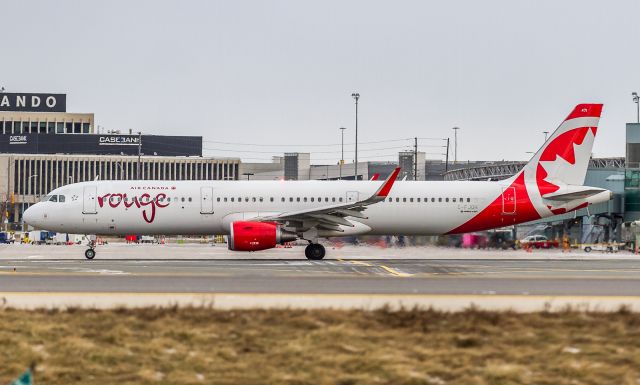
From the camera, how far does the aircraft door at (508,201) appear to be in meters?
45.0

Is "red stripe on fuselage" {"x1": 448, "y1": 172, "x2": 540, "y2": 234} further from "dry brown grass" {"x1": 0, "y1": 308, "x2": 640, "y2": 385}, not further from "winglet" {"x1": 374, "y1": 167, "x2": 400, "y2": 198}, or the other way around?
"dry brown grass" {"x1": 0, "y1": 308, "x2": 640, "y2": 385}

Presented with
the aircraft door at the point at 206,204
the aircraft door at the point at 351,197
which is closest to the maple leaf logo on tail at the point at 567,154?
the aircraft door at the point at 351,197

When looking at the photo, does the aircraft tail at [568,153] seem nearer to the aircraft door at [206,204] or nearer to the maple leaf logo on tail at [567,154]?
the maple leaf logo on tail at [567,154]

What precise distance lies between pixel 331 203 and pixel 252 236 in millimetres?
5314

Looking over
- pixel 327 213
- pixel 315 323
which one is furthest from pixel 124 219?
pixel 315 323

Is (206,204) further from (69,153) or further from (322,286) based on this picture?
(69,153)

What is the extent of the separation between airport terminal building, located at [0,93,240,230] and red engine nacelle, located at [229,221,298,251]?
117308 millimetres

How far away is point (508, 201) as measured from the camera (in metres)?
45.0

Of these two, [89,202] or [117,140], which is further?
[117,140]

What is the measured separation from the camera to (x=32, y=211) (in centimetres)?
4359

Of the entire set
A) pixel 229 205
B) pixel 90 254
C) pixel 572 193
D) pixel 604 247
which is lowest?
pixel 90 254

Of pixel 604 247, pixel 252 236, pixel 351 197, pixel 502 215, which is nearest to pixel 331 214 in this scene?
pixel 351 197

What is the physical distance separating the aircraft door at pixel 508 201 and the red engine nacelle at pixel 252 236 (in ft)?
35.9

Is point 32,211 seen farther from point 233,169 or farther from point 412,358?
point 233,169
